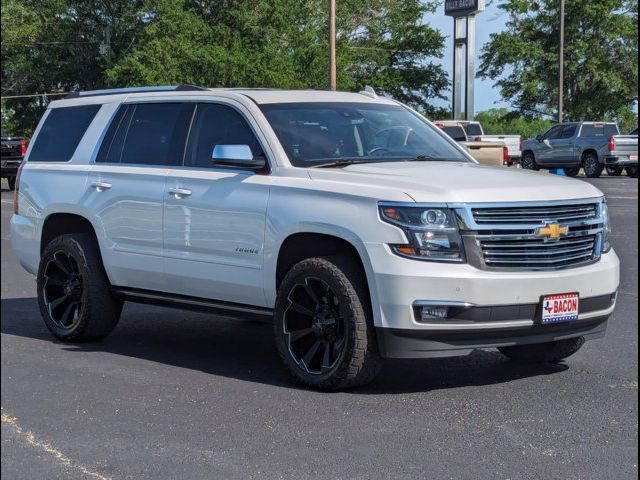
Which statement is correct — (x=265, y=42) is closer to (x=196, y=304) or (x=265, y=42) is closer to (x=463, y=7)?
(x=463, y=7)

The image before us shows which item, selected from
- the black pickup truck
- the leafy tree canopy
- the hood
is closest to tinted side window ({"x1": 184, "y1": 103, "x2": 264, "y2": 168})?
the hood

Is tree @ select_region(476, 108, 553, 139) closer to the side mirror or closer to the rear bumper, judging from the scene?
the rear bumper

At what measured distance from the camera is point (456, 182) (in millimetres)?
7023

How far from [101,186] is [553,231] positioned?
137 inches

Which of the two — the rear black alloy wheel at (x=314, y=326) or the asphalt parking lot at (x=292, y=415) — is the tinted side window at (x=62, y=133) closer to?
the asphalt parking lot at (x=292, y=415)

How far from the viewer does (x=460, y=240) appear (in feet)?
22.0

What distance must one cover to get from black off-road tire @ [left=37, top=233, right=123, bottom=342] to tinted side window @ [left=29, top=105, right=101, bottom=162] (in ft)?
2.58

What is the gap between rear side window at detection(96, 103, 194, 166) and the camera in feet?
27.7

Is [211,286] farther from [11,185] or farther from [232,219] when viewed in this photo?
[11,185]

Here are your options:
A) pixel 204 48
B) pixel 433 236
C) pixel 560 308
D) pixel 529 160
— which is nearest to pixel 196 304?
pixel 433 236

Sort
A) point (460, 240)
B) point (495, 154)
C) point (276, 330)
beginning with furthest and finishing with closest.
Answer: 1. point (495, 154)
2. point (276, 330)
3. point (460, 240)

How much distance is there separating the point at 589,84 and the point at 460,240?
60954mm

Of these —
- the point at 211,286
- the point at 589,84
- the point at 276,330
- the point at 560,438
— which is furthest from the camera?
the point at 589,84

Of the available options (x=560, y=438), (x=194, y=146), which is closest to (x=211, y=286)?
(x=194, y=146)
